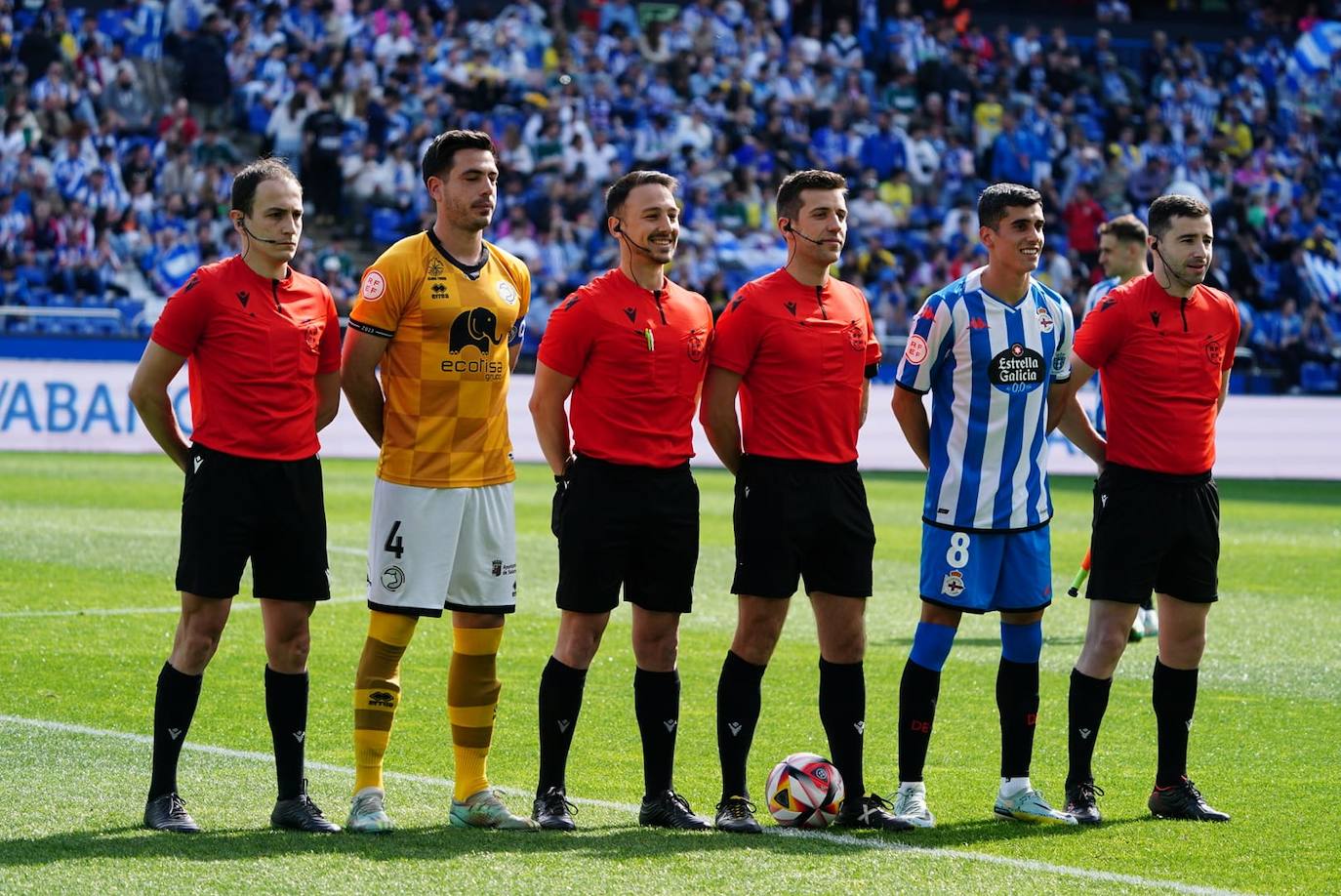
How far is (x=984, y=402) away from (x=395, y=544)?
2.08 meters

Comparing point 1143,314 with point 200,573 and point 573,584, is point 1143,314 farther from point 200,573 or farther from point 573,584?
point 200,573

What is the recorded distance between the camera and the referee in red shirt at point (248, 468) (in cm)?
597

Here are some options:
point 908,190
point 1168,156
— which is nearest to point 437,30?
point 908,190

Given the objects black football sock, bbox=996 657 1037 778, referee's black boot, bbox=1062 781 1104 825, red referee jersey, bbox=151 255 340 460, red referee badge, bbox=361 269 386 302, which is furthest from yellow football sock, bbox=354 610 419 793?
referee's black boot, bbox=1062 781 1104 825

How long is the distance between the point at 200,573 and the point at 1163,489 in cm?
332

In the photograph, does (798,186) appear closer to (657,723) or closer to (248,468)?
A: (657,723)

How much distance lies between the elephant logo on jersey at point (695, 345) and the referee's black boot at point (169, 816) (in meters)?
2.21

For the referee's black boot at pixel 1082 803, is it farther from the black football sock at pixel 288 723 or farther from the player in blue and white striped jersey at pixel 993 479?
the black football sock at pixel 288 723

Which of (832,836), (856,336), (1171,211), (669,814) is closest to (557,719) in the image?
(669,814)

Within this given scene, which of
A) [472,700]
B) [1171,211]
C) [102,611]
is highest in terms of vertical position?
[1171,211]

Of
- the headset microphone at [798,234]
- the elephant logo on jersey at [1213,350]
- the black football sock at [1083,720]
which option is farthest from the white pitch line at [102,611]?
the elephant logo on jersey at [1213,350]

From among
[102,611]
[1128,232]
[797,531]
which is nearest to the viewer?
[797,531]

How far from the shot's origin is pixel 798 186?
6.40 metres

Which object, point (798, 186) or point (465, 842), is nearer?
point (465, 842)
